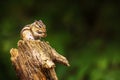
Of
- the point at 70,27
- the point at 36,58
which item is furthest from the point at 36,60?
the point at 70,27

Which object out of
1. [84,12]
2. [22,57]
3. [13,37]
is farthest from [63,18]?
[22,57]

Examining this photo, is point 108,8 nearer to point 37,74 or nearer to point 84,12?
point 84,12

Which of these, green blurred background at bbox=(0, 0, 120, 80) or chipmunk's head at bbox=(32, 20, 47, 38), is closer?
chipmunk's head at bbox=(32, 20, 47, 38)

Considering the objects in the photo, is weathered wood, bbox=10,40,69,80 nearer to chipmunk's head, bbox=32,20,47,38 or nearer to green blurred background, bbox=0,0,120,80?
chipmunk's head, bbox=32,20,47,38

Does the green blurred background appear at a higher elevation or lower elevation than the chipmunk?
higher

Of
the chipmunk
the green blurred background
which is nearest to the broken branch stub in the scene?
the chipmunk

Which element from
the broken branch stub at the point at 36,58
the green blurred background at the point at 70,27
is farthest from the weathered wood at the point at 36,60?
the green blurred background at the point at 70,27
